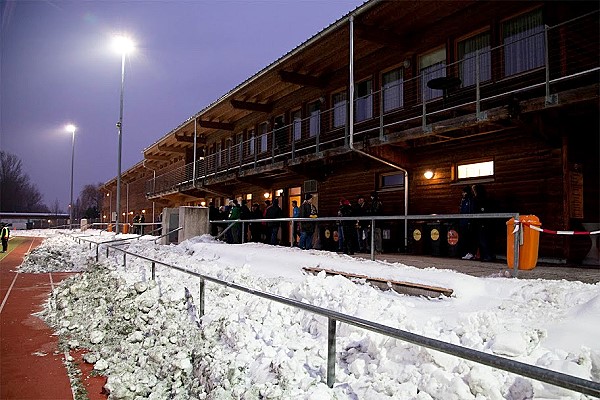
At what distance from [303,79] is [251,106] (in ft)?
14.5

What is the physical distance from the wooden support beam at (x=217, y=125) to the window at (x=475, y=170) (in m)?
15.3

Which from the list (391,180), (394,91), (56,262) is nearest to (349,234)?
(391,180)

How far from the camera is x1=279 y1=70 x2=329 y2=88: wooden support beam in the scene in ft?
52.8

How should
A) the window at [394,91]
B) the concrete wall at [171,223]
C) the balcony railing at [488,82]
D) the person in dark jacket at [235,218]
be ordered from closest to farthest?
the balcony railing at [488,82], the window at [394,91], the person in dark jacket at [235,218], the concrete wall at [171,223]

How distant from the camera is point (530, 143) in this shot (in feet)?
34.3

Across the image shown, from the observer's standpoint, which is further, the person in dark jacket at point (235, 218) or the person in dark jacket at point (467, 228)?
the person in dark jacket at point (235, 218)

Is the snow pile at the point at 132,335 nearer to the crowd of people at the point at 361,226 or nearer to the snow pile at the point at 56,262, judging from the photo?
the crowd of people at the point at 361,226

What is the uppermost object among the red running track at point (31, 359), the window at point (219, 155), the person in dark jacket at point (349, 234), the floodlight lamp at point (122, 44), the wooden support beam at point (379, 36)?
the floodlight lamp at point (122, 44)

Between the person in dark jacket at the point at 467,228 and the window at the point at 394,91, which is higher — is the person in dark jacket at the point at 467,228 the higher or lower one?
the lower one

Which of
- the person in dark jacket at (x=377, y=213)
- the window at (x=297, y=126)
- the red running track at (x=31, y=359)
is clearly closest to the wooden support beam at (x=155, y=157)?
the window at (x=297, y=126)

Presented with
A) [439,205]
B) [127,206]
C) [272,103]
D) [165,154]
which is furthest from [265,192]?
[127,206]

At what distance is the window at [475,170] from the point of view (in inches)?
452

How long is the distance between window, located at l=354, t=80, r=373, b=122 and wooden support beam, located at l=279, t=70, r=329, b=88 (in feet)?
5.59

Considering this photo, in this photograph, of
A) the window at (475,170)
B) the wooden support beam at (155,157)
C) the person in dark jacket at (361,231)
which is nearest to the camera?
the window at (475,170)
